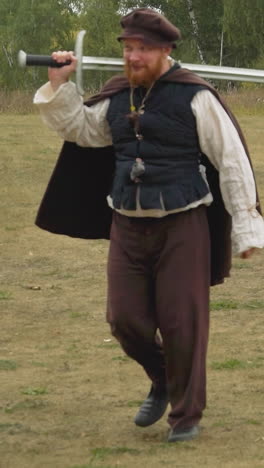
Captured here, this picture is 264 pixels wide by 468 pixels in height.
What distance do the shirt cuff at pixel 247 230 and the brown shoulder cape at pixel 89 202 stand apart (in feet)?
1.10

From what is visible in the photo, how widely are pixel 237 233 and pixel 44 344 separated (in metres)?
3.13

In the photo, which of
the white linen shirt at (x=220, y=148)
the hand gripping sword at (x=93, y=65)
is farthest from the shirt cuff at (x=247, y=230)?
the hand gripping sword at (x=93, y=65)

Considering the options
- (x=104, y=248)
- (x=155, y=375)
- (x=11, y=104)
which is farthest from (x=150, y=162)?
(x=11, y=104)

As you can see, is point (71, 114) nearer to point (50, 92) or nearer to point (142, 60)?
point (50, 92)

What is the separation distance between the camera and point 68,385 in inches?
299

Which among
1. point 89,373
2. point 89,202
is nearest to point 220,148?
point 89,202

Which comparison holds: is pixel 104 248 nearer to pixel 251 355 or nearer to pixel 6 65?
pixel 251 355

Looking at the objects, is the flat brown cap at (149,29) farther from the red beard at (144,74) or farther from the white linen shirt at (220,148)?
the white linen shirt at (220,148)

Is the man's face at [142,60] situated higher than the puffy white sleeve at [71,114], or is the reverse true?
the man's face at [142,60]

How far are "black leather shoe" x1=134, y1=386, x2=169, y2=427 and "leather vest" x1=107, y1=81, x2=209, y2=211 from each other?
1.07 m

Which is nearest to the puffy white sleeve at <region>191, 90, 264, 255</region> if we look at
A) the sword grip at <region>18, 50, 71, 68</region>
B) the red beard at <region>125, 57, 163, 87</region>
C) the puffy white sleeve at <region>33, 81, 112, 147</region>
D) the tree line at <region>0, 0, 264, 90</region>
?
the red beard at <region>125, 57, 163, 87</region>

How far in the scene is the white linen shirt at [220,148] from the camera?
232 inches

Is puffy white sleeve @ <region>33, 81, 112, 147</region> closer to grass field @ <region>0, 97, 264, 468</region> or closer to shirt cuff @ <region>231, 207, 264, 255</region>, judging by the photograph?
shirt cuff @ <region>231, 207, 264, 255</region>

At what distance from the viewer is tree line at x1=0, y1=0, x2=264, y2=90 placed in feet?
169
